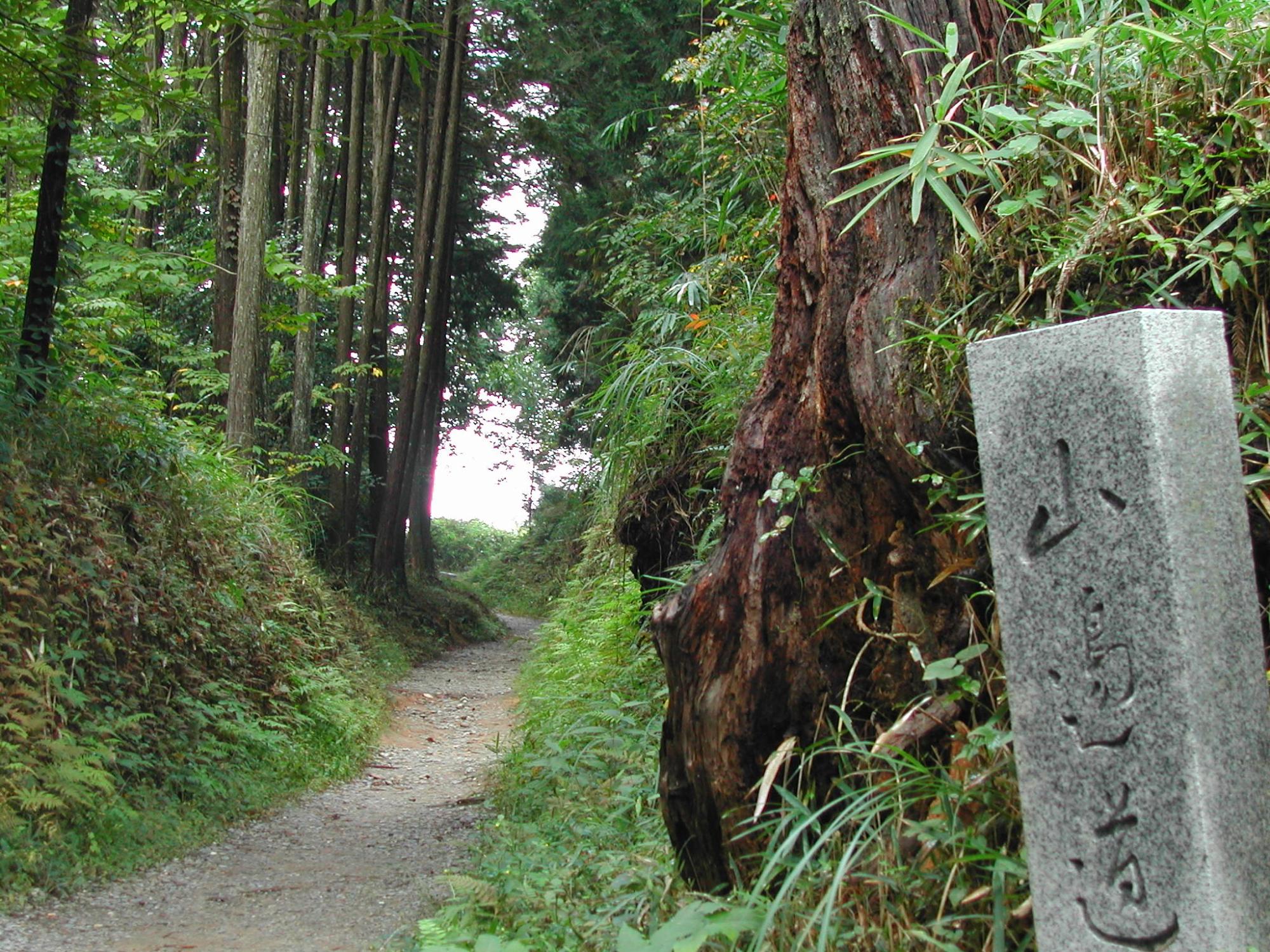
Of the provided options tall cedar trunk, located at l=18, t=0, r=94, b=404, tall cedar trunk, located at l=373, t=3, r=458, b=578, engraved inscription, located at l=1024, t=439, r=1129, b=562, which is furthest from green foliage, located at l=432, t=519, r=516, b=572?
engraved inscription, located at l=1024, t=439, r=1129, b=562

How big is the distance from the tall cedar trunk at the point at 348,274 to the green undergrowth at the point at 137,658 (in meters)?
5.62

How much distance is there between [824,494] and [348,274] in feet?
44.0

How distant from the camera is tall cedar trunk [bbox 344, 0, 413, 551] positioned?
629 inches

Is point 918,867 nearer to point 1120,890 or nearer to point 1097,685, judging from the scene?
point 1120,890

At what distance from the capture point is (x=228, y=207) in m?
12.1

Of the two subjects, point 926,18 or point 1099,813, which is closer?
point 1099,813

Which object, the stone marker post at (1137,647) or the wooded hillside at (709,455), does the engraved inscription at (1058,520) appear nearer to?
the stone marker post at (1137,647)

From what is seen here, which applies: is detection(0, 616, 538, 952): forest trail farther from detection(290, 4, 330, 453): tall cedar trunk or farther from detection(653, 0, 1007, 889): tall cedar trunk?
detection(290, 4, 330, 453): tall cedar trunk

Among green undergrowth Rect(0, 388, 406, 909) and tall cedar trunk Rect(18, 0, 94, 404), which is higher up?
tall cedar trunk Rect(18, 0, 94, 404)

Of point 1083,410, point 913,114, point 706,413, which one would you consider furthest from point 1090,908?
point 706,413

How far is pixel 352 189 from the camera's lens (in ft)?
51.2

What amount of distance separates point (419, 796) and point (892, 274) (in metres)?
5.96

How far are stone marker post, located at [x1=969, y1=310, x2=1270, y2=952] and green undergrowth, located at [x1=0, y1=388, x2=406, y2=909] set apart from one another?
15.3 ft

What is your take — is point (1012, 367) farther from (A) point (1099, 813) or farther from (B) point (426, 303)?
(B) point (426, 303)
